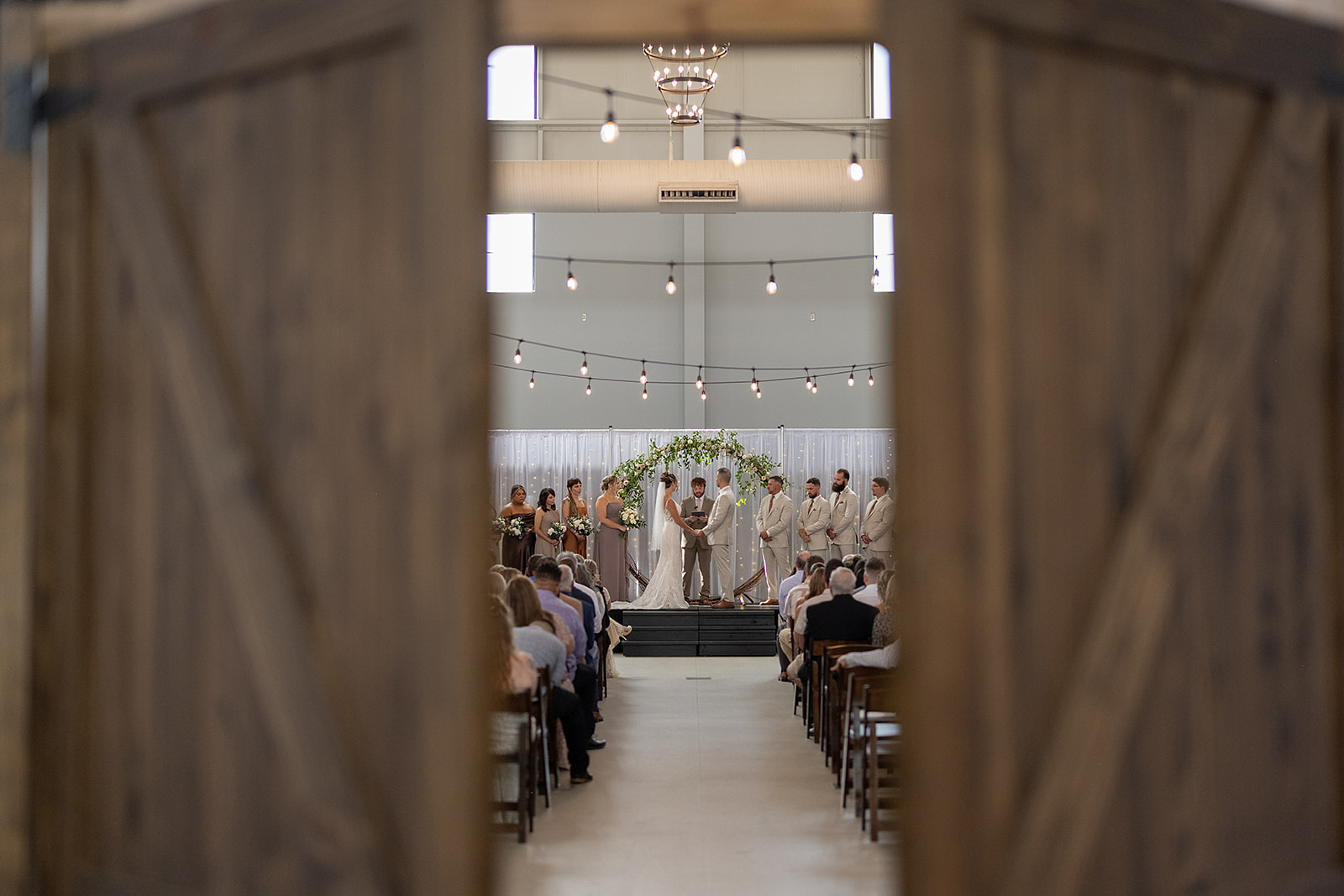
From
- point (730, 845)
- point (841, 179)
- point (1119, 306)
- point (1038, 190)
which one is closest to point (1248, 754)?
point (1119, 306)

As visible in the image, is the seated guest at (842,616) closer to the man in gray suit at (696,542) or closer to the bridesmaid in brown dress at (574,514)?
the man in gray suit at (696,542)

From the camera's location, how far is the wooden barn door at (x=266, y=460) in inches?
93.4

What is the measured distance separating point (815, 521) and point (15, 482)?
1135 centimetres

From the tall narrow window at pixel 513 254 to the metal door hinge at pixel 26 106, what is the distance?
14.6 m

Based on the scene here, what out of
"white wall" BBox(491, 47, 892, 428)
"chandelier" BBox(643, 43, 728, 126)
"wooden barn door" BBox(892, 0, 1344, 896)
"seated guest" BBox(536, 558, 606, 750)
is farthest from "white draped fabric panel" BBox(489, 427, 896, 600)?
"wooden barn door" BBox(892, 0, 1344, 896)

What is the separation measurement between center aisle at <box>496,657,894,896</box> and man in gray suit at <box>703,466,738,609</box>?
4.31 metres

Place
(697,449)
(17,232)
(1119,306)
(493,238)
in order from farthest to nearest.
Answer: (493,238), (697,449), (17,232), (1119,306)

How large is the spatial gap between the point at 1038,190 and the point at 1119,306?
0.33m

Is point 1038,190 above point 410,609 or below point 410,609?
above

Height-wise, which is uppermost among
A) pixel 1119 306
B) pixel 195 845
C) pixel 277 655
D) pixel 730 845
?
pixel 1119 306

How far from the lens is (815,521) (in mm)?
13516

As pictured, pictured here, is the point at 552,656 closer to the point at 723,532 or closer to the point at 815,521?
the point at 723,532

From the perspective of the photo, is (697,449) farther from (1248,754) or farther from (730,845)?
(1248,754)

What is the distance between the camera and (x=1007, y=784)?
235 cm
